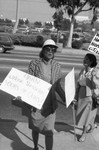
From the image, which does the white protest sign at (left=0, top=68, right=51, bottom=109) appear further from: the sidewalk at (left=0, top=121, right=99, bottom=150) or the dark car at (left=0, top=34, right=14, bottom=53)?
the dark car at (left=0, top=34, right=14, bottom=53)

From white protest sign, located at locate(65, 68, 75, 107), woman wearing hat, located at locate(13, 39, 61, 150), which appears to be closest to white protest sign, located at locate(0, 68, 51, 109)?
woman wearing hat, located at locate(13, 39, 61, 150)

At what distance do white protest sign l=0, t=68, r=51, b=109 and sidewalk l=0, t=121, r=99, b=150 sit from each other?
96cm

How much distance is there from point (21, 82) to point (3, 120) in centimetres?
211

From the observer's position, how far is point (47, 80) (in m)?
4.51

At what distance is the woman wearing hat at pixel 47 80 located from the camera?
4.47m

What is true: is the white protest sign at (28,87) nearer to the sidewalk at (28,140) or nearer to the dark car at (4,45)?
the sidewalk at (28,140)

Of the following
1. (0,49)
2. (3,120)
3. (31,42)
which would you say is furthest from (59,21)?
(3,120)

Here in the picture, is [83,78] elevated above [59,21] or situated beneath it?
elevated above

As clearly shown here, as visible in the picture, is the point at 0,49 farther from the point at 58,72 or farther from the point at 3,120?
the point at 58,72

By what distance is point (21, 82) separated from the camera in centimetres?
462

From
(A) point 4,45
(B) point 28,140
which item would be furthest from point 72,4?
(B) point 28,140

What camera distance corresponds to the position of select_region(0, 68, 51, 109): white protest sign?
4.46 metres

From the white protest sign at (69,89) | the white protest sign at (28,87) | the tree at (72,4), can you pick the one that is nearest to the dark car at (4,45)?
the tree at (72,4)

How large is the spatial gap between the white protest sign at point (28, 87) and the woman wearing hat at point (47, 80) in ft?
0.26
